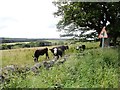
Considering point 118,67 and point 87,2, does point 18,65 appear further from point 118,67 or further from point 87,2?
point 87,2

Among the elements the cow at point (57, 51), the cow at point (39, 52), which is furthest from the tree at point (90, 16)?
the cow at point (39, 52)

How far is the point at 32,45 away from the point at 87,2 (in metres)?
8.46

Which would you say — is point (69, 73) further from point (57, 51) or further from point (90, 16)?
point (90, 16)

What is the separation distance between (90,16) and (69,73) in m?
10.9

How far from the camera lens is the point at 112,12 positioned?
22922 mm

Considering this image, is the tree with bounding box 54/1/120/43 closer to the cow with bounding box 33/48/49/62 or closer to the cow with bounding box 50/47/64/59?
the cow with bounding box 50/47/64/59

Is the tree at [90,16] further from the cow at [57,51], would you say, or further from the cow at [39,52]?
the cow at [39,52]

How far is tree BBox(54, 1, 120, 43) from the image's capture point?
22.2 m

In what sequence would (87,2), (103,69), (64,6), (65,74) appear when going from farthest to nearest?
1. (64,6)
2. (87,2)
3. (103,69)
4. (65,74)

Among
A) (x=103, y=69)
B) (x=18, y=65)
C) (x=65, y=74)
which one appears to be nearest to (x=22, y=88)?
(x=65, y=74)

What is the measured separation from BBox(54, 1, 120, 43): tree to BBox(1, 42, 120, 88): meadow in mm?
6956

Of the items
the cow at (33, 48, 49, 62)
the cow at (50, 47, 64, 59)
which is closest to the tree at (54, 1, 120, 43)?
the cow at (50, 47, 64, 59)

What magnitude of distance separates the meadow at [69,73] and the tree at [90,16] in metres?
6.96

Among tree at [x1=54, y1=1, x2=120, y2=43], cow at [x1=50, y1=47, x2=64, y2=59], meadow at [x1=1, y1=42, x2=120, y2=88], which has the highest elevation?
tree at [x1=54, y1=1, x2=120, y2=43]
